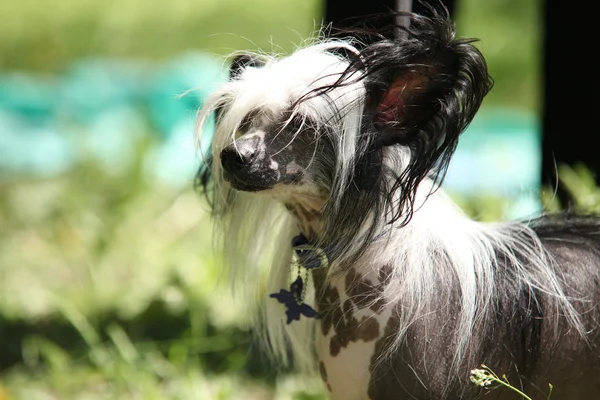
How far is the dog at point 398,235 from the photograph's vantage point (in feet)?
5.51

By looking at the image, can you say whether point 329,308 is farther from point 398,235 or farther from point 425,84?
point 425,84

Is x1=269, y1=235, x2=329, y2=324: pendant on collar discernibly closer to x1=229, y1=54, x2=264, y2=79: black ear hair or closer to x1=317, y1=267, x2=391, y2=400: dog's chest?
x1=317, y1=267, x2=391, y2=400: dog's chest

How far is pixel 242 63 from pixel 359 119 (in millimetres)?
334

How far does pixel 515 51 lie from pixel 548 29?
3.29 meters

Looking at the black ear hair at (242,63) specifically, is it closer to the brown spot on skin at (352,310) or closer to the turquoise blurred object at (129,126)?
the brown spot on skin at (352,310)

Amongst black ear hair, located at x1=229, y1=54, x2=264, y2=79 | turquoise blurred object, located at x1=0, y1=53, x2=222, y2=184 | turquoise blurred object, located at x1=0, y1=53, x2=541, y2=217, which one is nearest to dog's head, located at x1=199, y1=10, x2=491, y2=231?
black ear hair, located at x1=229, y1=54, x2=264, y2=79

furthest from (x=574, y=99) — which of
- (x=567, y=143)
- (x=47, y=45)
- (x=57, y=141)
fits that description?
(x=47, y=45)

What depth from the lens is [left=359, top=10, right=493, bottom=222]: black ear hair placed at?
164cm

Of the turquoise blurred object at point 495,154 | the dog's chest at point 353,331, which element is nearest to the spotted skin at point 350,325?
the dog's chest at point 353,331

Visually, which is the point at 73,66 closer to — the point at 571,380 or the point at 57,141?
the point at 57,141

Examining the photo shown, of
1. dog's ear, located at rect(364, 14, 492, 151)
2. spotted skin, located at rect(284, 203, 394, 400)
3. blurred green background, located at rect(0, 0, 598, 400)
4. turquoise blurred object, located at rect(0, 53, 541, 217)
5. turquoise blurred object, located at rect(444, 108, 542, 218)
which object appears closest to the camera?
dog's ear, located at rect(364, 14, 492, 151)

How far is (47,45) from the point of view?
5621 millimetres

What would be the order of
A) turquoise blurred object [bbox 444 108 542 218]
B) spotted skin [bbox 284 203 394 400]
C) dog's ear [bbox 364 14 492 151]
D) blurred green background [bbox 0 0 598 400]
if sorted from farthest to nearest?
turquoise blurred object [bbox 444 108 542 218], blurred green background [bbox 0 0 598 400], spotted skin [bbox 284 203 394 400], dog's ear [bbox 364 14 492 151]

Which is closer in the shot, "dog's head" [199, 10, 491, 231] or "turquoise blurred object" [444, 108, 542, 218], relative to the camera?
"dog's head" [199, 10, 491, 231]
